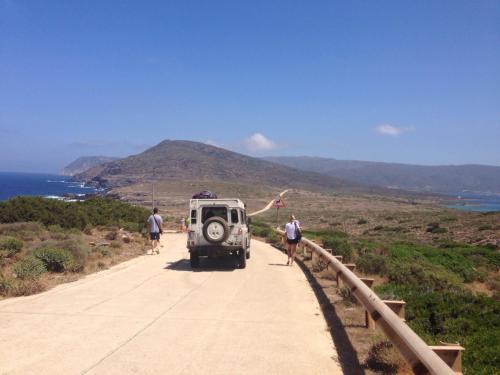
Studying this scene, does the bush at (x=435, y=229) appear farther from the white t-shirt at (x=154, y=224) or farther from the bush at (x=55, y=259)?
the bush at (x=55, y=259)

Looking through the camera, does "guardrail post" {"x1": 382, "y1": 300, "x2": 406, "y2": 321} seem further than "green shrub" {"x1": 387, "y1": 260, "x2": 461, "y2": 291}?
No

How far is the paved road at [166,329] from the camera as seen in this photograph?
19.6ft

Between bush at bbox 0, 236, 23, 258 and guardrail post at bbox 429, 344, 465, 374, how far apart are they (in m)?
13.7

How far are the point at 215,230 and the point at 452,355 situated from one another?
428 inches

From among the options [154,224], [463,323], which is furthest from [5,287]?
[154,224]

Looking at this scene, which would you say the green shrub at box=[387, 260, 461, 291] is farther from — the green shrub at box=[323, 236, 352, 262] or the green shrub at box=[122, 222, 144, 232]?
the green shrub at box=[122, 222, 144, 232]

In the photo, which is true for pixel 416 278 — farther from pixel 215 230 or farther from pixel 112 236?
pixel 112 236

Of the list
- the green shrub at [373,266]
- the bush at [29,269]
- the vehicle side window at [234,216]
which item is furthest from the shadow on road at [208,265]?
the bush at [29,269]

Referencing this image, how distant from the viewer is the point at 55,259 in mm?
13469

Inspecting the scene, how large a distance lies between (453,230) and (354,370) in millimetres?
38218

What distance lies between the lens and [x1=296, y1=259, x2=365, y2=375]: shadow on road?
614 centimetres

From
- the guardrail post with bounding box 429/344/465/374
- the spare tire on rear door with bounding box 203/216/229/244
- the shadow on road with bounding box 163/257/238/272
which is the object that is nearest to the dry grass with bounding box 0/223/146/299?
the shadow on road with bounding box 163/257/238/272

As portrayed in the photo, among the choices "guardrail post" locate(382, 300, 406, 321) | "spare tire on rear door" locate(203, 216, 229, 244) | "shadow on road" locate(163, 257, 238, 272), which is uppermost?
"spare tire on rear door" locate(203, 216, 229, 244)

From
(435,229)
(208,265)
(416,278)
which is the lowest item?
(435,229)
